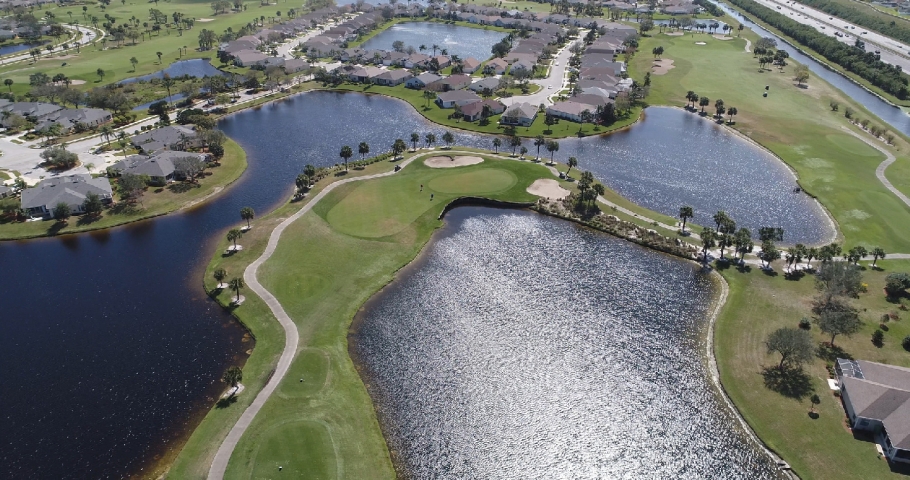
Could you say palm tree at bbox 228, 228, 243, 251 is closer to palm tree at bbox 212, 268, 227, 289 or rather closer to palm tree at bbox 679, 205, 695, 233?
palm tree at bbox 212, 268, 227, 289

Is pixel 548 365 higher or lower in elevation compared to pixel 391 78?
lower

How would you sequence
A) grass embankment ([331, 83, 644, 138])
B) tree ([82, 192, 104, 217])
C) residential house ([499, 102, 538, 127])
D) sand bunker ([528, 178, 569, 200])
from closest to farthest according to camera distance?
tree ([82, 192, 104, 217]), sand bunker ([528, 178, 569, 200]), grass embankment ([331, 83, 644, 138]), residential house ([499, 102, 538, 127])

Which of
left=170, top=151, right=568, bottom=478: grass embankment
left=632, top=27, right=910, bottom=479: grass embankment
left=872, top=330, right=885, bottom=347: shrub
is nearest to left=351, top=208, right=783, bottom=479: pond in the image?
left=170, top=151, right=568, bottom=478: grass embankment

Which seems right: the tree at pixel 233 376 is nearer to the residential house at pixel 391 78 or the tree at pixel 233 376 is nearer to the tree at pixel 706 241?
the tree at pixel 706 241

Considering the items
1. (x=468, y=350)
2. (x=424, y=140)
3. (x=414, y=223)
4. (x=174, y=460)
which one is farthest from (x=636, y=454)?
(x=424, y=140)

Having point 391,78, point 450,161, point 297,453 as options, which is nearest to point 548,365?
point 297,453

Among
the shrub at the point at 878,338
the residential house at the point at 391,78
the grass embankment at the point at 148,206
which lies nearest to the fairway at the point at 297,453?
the grass embankment at the point at 148,206

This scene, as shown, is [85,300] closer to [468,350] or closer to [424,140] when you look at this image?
[468,350]

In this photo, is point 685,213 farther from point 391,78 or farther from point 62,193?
point 391,78
